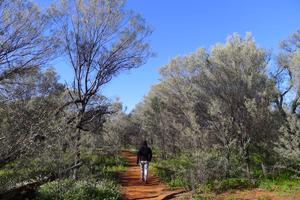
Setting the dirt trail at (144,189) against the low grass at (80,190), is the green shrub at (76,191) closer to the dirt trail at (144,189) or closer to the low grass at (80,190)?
the low grass at (80,190)

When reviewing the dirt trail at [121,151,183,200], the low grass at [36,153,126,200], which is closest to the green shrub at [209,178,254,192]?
the dirt trail at [121,151,183,200]

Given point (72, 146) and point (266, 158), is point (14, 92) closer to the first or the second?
point (72, 146)

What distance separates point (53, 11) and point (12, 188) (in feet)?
28.2

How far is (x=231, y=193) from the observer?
45.1 ft

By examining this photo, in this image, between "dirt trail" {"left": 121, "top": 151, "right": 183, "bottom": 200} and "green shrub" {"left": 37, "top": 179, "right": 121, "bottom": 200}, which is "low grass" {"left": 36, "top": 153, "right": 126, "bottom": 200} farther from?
"dirt trail" {"left": 121, "top": 151, "right": 183, "bottom": 200}

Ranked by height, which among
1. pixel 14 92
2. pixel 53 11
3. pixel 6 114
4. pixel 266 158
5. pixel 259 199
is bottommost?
pixel 259 199

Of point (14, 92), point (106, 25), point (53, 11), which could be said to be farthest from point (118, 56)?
point (14, 92)

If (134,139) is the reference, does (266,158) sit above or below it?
below

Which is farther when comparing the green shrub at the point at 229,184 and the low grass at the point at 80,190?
the green shrub at the point at 229,184

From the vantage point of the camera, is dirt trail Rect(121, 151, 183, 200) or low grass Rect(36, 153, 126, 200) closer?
low grass Rect(36, 153, 126, 200)

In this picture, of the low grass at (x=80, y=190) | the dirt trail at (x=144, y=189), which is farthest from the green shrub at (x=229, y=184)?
the low grass at (x=80, y=190)

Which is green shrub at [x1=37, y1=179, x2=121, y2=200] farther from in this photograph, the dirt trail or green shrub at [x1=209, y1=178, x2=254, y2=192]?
green shrub at [x1=209, y1=178, x2=254, y2=192]

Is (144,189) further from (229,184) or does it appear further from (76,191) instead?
(76,191)

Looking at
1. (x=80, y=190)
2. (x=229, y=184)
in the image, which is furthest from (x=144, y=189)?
(x=80, y=190)
